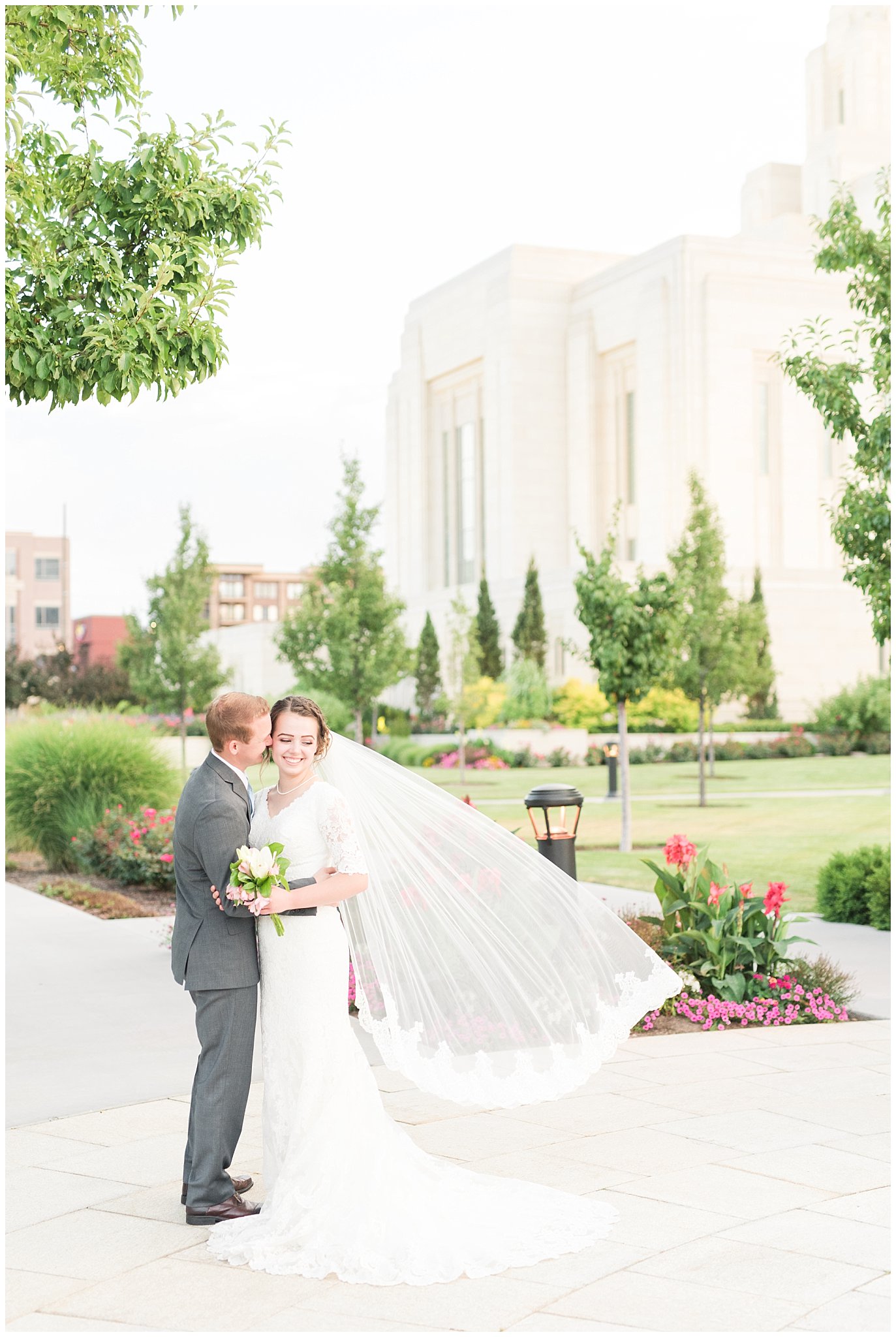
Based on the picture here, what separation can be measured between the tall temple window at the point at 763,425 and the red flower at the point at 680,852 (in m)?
46.6

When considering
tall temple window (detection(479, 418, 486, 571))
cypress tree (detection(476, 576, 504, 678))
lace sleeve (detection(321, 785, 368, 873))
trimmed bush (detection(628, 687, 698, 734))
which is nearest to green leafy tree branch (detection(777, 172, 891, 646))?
lace sleeve (detection(321, 785, 368, 873))

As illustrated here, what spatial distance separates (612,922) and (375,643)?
2224cm

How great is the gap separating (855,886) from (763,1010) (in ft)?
14.1

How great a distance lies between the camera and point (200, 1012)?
472cm

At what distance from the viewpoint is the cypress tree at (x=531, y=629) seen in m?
45.6

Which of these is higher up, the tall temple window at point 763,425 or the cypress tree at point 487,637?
the tall temple window at point 763,425

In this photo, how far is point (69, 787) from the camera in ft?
54.8

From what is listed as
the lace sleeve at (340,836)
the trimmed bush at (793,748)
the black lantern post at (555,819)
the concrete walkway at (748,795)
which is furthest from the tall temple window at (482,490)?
the lace sleeve at (340,836)

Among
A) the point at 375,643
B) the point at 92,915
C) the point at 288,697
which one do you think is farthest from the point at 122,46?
the point at 375,643

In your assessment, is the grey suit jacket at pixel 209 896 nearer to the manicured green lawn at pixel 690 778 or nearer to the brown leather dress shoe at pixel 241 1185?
the brown leather dress shoe at pixel 241 1185

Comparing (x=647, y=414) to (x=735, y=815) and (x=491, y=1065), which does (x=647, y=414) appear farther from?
(x=491, y=1065)

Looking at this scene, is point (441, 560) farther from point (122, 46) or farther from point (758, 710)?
point (122, 46)

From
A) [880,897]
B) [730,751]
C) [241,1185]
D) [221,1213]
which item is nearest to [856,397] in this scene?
[880,897]

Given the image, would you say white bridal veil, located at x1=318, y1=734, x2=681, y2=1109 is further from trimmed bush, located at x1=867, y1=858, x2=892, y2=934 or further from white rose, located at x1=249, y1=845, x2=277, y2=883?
trimmed bush, located at x1=867, y1=858, x2=892, y2=934
